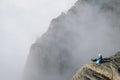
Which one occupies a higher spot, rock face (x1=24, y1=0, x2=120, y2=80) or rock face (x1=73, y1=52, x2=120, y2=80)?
rock face (x1=24, y1=0, x2=120, y2=80)

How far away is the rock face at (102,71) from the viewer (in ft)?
171

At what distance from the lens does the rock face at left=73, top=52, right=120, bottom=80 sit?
171 ft

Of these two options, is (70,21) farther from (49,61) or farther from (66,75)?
(66,75)

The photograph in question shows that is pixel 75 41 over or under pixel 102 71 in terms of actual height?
over

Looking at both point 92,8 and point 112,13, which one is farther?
point 92,8

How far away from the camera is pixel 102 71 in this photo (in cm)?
5322

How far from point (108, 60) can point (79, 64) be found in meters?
94.1

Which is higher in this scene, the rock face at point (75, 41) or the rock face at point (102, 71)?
the rock face at point (75, 41)

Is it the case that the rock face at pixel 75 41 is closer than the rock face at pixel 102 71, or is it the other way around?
the rock face at pixel 102 71

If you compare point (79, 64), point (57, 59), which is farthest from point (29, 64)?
point (79, 64)

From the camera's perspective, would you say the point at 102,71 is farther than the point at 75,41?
No

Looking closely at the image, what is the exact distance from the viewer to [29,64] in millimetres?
168625

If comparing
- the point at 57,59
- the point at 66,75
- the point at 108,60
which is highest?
the point at 57,59

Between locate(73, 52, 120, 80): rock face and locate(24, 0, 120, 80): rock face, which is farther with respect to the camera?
locate(24, 0, 120, 80): rock face
